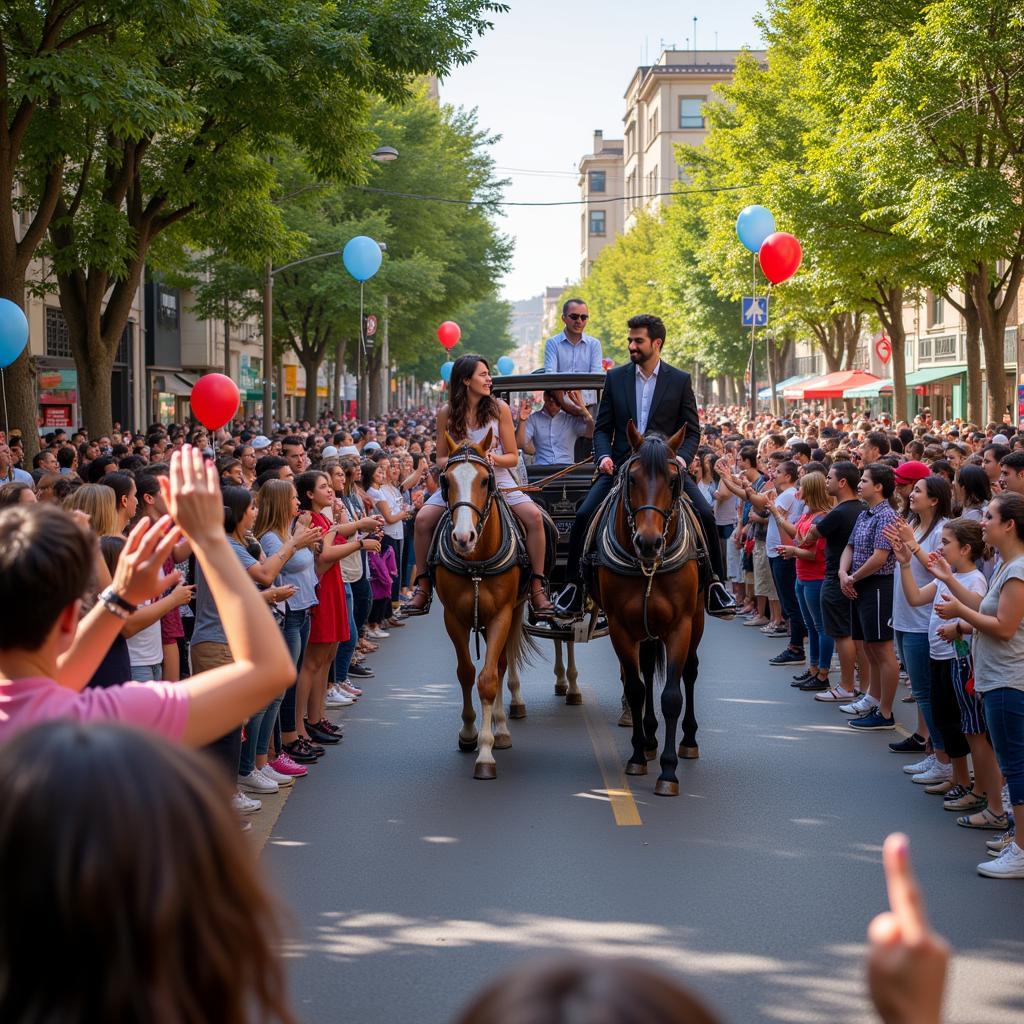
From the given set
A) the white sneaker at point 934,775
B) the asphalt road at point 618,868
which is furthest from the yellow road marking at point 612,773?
the white sneaker at point 934,775

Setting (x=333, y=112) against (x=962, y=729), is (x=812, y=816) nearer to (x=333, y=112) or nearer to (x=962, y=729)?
(x=962, y=729)

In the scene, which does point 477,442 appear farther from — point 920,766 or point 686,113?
point 686,113

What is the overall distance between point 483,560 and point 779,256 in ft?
50.9

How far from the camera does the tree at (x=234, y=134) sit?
73.3 ft

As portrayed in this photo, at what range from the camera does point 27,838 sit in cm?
172

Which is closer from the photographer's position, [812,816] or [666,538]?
[812,816]

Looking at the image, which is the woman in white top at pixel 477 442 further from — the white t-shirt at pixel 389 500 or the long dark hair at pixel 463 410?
the white t-shirt at pixel 389 500

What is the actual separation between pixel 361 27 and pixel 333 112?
59.7 inches

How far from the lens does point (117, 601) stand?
12.2 feet

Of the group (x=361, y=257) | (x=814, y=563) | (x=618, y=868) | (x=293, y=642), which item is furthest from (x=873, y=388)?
(x=618, y=868)

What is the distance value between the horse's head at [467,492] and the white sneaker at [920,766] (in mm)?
3373

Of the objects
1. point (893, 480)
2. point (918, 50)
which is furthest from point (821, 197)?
point (893, 480)

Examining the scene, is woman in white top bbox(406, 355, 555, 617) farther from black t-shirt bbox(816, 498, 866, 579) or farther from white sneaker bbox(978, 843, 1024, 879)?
white sneaker bbox(978, 843, 1024, 879)

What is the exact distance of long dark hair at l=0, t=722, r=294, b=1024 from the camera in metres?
1.71
